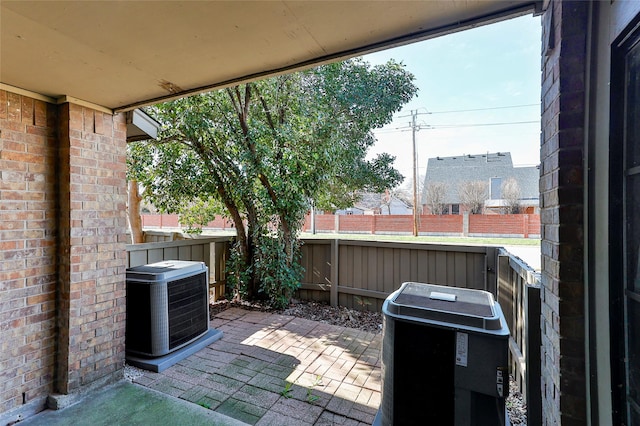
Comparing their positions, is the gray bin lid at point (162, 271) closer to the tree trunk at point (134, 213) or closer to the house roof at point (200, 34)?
the house roof at point (200, 34)

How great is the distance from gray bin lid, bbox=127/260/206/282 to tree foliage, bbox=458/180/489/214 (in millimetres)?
22515

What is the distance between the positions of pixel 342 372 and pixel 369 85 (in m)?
5.26

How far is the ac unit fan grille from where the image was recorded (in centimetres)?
308

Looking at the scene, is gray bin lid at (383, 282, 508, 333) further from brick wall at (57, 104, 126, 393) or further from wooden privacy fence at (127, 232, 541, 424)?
brick wall at (57, 104, 126, 393)

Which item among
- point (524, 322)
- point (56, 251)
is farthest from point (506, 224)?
point (56, 251)

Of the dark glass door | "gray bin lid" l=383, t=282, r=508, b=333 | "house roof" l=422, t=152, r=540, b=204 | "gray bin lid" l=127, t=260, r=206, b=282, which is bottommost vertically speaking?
"gray bin lid" l=127, t=260, r=206, b=282

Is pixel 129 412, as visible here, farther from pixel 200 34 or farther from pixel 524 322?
pixel 524 322

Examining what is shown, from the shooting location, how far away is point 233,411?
2.33 m

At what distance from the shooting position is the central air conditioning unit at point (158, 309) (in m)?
2.96

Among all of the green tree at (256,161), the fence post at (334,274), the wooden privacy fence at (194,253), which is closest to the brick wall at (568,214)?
the green tree at (256,161)

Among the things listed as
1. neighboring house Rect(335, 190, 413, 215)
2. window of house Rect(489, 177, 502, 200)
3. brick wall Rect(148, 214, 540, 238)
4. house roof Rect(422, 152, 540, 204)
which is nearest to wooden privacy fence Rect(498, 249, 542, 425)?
brick wall Rect(148, 214, 540, 238)

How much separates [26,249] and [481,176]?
26.6m

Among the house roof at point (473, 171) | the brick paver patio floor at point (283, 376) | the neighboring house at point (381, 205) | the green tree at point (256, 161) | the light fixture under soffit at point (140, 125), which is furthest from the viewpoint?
the neighboring house at point (381, 205)

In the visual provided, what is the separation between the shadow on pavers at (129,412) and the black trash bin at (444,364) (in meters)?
1.28
